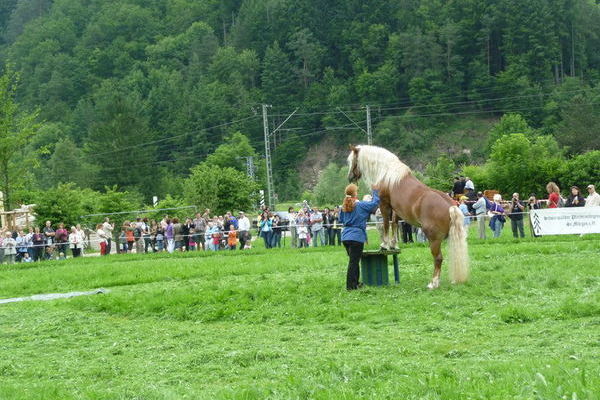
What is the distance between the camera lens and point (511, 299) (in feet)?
47.5

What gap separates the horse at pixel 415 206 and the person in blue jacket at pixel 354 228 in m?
0.46

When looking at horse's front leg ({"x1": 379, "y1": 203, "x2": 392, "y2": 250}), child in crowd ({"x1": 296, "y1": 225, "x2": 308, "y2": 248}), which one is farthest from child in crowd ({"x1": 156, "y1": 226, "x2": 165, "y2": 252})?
horse's front leg ({"x1": 379, "y1": 203, "x2": 392, "y2": 250})

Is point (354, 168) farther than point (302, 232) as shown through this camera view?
No

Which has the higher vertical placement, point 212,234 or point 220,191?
point 220,191

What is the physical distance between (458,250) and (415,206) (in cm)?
133

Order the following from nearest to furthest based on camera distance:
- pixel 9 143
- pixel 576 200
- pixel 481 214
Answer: pixel 576 200
pixel 481 214
pixel 9 143

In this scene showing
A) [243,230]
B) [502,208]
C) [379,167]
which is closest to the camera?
[379,167]

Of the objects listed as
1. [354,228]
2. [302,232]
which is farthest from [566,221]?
[354,228]

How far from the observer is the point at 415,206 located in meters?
17.0

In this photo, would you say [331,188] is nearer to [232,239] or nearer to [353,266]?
[232,239]

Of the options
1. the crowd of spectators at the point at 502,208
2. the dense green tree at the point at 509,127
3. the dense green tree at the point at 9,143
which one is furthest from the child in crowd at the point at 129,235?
the dense green tree at the point at 509,127

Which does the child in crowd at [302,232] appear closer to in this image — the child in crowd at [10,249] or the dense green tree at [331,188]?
the child in crowd at [10,249]

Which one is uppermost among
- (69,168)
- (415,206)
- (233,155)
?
(233,155)

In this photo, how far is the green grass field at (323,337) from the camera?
30.1 feet
